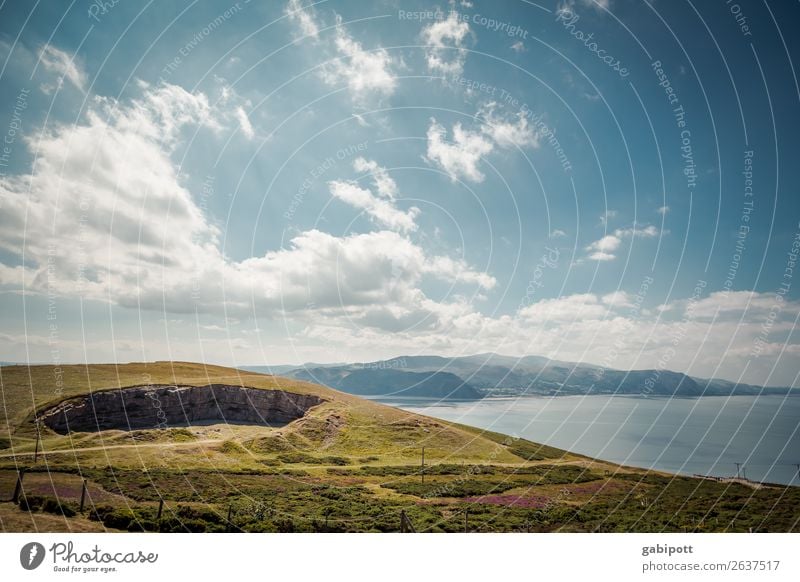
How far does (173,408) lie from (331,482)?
5990 cm

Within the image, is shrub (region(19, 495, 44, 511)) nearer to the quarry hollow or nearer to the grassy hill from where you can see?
the grassy hill

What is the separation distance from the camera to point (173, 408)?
279 feet

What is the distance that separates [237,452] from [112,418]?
3596 centimetres

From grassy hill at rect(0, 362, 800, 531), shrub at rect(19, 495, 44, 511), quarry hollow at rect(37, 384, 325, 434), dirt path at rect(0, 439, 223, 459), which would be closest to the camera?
shrub at rect(19, 495, 44, 511)

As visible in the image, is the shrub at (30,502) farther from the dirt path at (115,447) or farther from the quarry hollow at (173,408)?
the quarry hollow at (173,408)

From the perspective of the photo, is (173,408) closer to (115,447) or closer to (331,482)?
(115,447)

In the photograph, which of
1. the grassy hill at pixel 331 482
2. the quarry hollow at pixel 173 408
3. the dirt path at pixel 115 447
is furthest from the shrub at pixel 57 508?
the quarry hollow at pixel 173 408

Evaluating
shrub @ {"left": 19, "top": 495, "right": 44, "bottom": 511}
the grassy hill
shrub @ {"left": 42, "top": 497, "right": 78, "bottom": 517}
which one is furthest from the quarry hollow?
shrub @ {"left": 42, "top": 497, "right": 78, "bottom": 517}

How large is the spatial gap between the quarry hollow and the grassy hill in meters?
3.19

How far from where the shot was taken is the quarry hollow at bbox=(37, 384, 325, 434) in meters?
70.0

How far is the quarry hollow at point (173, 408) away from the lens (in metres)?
70.0

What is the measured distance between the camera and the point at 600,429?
16812 centimetres

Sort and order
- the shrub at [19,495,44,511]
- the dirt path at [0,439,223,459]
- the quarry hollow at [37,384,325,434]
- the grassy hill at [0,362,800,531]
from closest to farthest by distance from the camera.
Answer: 1. the shrub at [19,495,44,511]
2. the grassy hill at [0,362,800,531]
3. the dirt path at [0,439,223,459]
4. the quarry hollow at [37,384,325,434]
